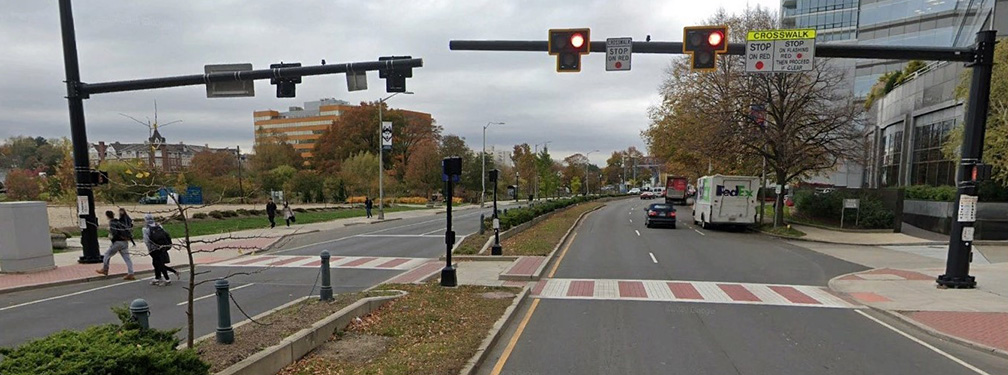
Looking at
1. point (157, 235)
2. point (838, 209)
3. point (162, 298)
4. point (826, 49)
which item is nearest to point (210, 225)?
point (157, 235)

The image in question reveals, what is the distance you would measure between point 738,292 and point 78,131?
17.6 meters

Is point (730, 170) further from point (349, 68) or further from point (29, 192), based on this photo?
point (29, 192)

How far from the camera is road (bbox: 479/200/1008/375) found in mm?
6238

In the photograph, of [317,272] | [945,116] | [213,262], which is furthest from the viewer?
[945,116]

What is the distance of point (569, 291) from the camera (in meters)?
10.8

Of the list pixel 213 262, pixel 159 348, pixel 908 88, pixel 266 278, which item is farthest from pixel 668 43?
pixel 908 88

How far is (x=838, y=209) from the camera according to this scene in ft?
91.6

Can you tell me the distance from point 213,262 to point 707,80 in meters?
28.3

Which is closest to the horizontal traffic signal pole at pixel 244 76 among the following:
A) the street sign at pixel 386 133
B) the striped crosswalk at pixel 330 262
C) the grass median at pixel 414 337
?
the striped crosswalk at pixel 330 262

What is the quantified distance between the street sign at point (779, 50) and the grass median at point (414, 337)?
7042mm

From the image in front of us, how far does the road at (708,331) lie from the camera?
624 centimetres

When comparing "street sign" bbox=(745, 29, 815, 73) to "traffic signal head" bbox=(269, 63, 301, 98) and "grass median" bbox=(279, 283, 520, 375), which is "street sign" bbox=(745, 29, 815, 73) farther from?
"traffic signal head" bbox=(269, 63, 301, 98)

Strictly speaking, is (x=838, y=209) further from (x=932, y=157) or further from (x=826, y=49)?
(x=826, y=49)

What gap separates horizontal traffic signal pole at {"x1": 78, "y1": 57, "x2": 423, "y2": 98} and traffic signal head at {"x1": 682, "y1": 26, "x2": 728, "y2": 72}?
6210 mm
